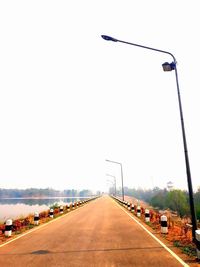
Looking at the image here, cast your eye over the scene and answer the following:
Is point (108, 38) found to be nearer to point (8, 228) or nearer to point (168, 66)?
point (168, 66)

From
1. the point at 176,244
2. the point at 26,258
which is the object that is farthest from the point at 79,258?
the point at 176,244

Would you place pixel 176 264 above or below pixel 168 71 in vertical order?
below

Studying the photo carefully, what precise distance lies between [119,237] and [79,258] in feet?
13.7

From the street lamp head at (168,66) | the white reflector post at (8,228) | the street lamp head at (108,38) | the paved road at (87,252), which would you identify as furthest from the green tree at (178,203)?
the street lamp head at (108,38)

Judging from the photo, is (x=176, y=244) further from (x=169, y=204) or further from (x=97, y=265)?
(x=169, y=204)

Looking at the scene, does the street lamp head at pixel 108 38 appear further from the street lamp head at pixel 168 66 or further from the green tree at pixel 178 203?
the green tree at pixel 178 203

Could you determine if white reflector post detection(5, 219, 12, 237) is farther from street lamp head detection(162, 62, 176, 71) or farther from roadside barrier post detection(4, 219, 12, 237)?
street lamp head detection(162, 62, 176, 71)

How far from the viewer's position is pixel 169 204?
62.0 meters

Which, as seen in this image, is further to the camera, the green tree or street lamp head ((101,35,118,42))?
the green tree

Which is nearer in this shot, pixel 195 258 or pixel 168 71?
pixel 195 258

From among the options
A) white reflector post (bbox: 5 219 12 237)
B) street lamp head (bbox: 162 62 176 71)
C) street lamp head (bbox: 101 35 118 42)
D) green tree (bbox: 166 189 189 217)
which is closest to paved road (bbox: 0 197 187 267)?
white reflector post (bbox: 5 219 12 237)

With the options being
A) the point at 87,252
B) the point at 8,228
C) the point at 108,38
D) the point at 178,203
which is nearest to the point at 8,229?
the point at 8,228

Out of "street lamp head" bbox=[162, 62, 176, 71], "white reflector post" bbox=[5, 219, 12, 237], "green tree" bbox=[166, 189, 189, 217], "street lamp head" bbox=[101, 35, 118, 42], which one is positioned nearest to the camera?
"street lamp head" bbox=[101, 35, 118, 42]

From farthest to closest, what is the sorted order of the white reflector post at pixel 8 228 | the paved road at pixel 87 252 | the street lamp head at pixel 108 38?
the white reflector post at pixel 8 228, the street lamp head at pixel 108 38, the paved road at pixel 87 252
